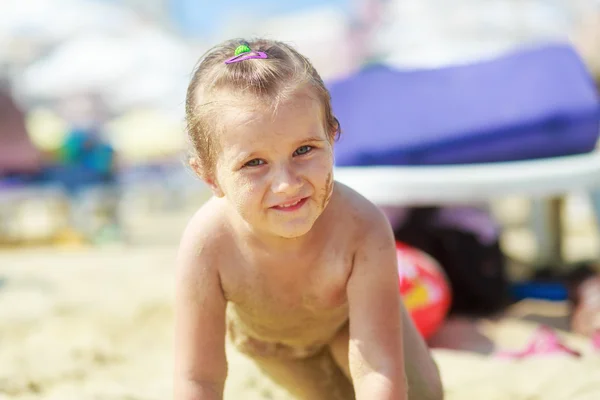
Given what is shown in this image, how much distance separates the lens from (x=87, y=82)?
1298cm

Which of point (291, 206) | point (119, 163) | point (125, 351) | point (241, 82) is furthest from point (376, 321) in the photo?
point (119, 163)

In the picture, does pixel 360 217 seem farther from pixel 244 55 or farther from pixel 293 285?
pixel 244 55

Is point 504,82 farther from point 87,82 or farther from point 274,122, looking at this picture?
point 87,82

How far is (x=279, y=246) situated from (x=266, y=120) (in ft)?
1.12

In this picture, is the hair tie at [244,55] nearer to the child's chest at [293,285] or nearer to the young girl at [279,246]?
the young girl at [279,246]

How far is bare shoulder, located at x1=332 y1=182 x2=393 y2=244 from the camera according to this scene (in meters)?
1.42

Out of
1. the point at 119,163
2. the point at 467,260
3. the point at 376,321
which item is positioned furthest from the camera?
the point at 119,163

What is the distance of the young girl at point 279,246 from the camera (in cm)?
122

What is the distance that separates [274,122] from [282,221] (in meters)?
0.20

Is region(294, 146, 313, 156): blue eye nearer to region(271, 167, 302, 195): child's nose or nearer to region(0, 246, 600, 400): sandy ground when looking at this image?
region(271, 167, 302, 195): child's nose

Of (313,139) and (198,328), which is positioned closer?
(313,139)

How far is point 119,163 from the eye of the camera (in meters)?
10.5

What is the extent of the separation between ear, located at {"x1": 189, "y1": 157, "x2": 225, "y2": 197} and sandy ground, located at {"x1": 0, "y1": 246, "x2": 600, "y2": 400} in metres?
0.81

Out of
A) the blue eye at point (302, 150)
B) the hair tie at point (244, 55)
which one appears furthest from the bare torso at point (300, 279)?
Answer: the hair tie at point (244, 55)
